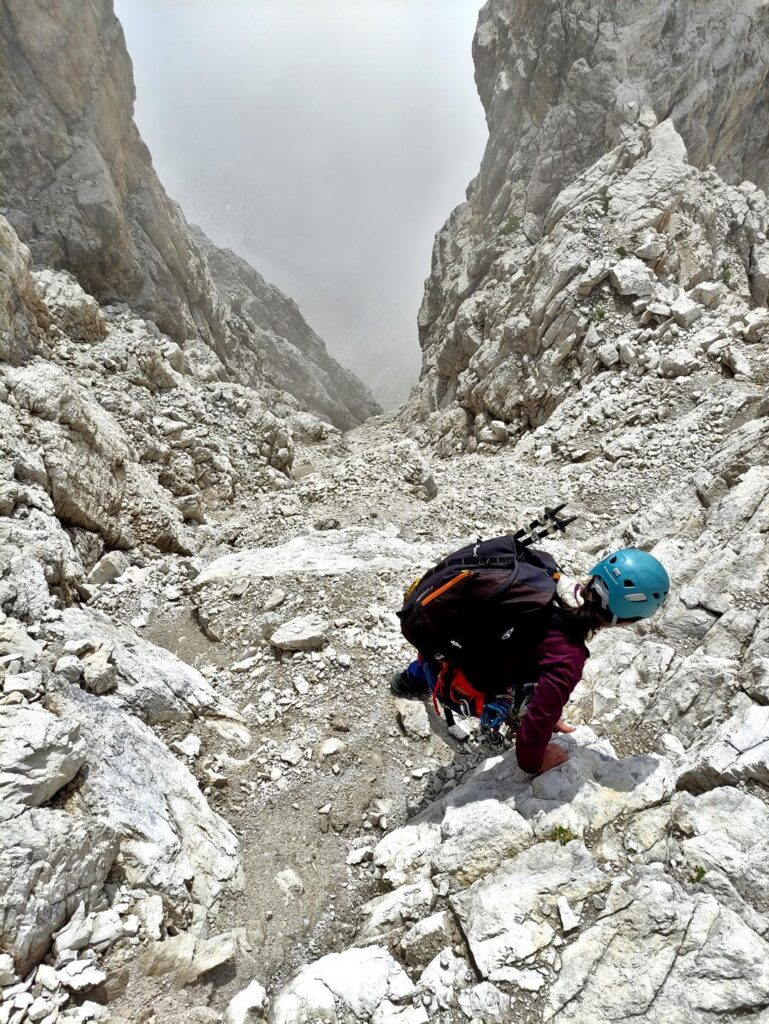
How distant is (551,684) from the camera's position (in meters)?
3.84

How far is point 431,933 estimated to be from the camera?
3490 mm

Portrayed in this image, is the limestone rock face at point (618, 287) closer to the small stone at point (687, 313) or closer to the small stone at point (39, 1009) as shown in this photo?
the small stone at point (687, 313)

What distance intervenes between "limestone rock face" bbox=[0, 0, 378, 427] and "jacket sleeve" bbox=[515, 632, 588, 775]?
1834 cm

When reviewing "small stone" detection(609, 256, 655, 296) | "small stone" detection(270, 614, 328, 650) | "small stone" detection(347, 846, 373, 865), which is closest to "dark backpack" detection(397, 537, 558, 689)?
"small stone" detection(347, 846, 373, 865)

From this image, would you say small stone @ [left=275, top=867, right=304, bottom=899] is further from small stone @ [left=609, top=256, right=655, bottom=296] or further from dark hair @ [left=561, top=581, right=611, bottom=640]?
small stone @ [left=609, top=256, right=655, bottom=296]

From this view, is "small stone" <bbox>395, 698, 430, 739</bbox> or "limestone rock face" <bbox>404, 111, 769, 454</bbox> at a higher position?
"limestone rock face" <bbox>404, 111, 769, 454</bbox>

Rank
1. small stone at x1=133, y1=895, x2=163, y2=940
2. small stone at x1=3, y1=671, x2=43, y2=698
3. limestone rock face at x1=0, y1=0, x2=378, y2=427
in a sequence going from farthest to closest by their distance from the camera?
limestone rock face at x1=0, y1=0, x2=378, y2=427, small stone at x1=3, y1=671, x2=43, y2=698, small stone at x1=133, y1=895, x2=163, y2=940

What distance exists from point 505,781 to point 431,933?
4.79ft

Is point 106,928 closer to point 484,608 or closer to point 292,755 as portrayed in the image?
point 292,755

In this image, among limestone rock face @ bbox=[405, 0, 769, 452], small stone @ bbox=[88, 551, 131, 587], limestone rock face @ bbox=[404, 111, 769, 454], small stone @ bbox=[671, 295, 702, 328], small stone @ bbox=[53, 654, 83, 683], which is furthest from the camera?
limestone rock face @ bbox=[405, 0, 769, 452]

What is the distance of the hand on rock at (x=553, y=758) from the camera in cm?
439

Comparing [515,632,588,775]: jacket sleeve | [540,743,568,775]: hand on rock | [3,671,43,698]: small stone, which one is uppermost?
[3,671,43,698]: small stone

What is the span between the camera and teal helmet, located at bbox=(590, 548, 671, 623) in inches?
149

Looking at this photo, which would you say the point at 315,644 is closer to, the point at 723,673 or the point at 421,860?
the point at 421,860
